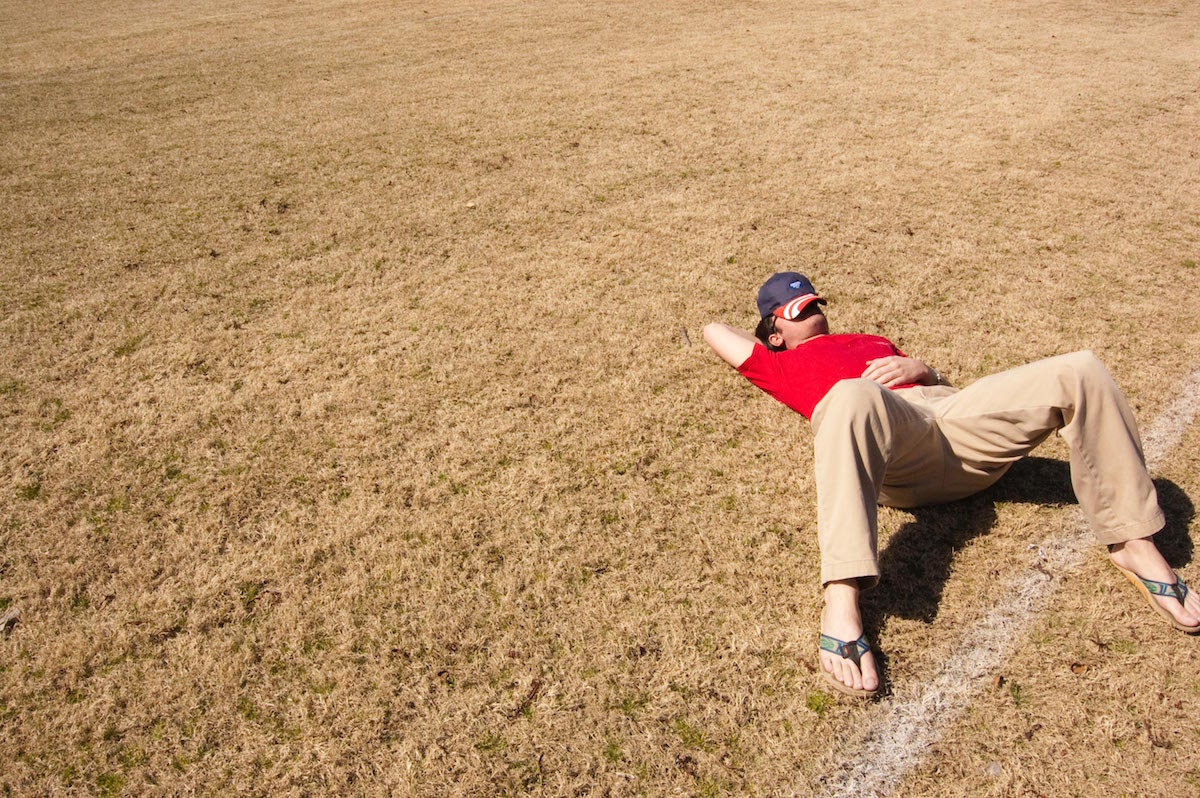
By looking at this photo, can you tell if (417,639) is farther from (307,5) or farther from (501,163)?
(307,5)

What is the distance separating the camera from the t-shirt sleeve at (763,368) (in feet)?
13.9

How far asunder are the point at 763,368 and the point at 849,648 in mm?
1715

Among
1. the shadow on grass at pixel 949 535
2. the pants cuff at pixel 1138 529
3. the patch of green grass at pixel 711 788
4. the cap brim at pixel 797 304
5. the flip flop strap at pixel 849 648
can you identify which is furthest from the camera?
the cap brim at pixel 797 304

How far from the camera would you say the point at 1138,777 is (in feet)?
8.52

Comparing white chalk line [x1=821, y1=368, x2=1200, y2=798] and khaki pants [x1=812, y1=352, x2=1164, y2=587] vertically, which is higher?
khaki pants [x1=812, y1=352, x2=1164, y2=587]

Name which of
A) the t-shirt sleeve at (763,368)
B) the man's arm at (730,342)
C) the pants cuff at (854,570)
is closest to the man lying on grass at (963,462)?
the pants cuff at (854,570)

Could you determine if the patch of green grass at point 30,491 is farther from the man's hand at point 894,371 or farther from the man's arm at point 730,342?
the man's hand at point 894,371

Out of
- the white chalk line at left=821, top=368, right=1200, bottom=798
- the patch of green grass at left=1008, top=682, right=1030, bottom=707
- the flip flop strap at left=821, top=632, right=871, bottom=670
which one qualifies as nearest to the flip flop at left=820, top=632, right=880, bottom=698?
the flip flop strap at left=821, top=632, right=871, bottom=670

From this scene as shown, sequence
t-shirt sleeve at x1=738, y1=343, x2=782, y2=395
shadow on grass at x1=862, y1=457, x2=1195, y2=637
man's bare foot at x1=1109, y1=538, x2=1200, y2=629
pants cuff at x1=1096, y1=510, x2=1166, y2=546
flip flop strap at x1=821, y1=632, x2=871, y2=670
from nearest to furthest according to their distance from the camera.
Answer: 1. flip flop strap at x1=821, y1=632, x2=871, y2=670
2. man's bare foot at x1=1109, y1=538, x2=1200, y2=629
3. pants cuff at x1=1096, y1=510, x2=1166, y2=546
4. shadow on grass at x1=862, y1=457, x2=1195, y2=637
5. t-shirt sleeve at x1=738, y1=343, x2=782, y2=395

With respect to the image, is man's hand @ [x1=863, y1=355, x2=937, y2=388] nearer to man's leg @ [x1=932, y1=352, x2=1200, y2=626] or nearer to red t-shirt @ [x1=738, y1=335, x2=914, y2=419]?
red t-shirt @ [x1=738, y1=335, x2=914, y2=419]

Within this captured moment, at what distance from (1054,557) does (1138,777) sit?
1046mm

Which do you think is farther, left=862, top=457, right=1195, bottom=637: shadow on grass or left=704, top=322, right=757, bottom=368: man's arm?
left=704, top=322, right=757, bottom=368: man's arm

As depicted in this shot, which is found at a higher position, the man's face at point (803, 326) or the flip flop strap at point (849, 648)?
the man's face at point (803, 326)

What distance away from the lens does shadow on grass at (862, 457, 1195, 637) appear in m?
3.27
